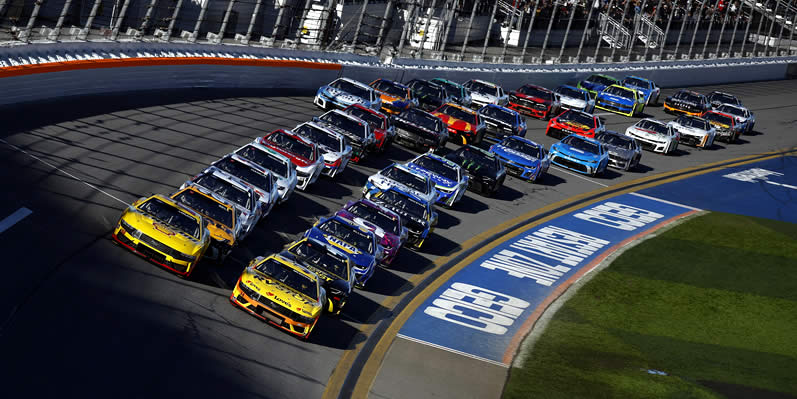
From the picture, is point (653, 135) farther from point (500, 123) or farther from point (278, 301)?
point (278, 301)

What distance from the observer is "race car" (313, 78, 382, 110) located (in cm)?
3128

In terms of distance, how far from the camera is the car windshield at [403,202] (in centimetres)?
2295

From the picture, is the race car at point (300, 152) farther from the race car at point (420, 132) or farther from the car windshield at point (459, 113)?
the car windshield at point (459, 113)

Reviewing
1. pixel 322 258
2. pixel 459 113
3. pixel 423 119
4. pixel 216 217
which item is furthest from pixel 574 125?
pixel 216 217

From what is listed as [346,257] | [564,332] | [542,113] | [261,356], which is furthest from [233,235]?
[542,113]

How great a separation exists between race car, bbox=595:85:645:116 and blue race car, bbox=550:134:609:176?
1139 centimetres

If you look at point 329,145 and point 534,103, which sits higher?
point 534,103

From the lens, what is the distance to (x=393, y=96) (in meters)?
33.4

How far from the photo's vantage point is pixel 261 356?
15.2 m

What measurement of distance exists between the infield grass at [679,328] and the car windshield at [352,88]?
10791 millimetres

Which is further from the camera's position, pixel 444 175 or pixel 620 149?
pixel 620 149

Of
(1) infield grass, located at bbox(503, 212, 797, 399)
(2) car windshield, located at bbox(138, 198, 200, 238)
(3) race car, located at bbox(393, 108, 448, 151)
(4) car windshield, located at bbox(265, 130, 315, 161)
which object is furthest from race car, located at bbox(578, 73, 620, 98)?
(2) car windshield, located at bbox(138, 198, 200, 238)

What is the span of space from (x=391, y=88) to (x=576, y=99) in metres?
11.1

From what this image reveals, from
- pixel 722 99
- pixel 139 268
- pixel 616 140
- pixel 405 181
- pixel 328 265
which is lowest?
pixel 139 268
